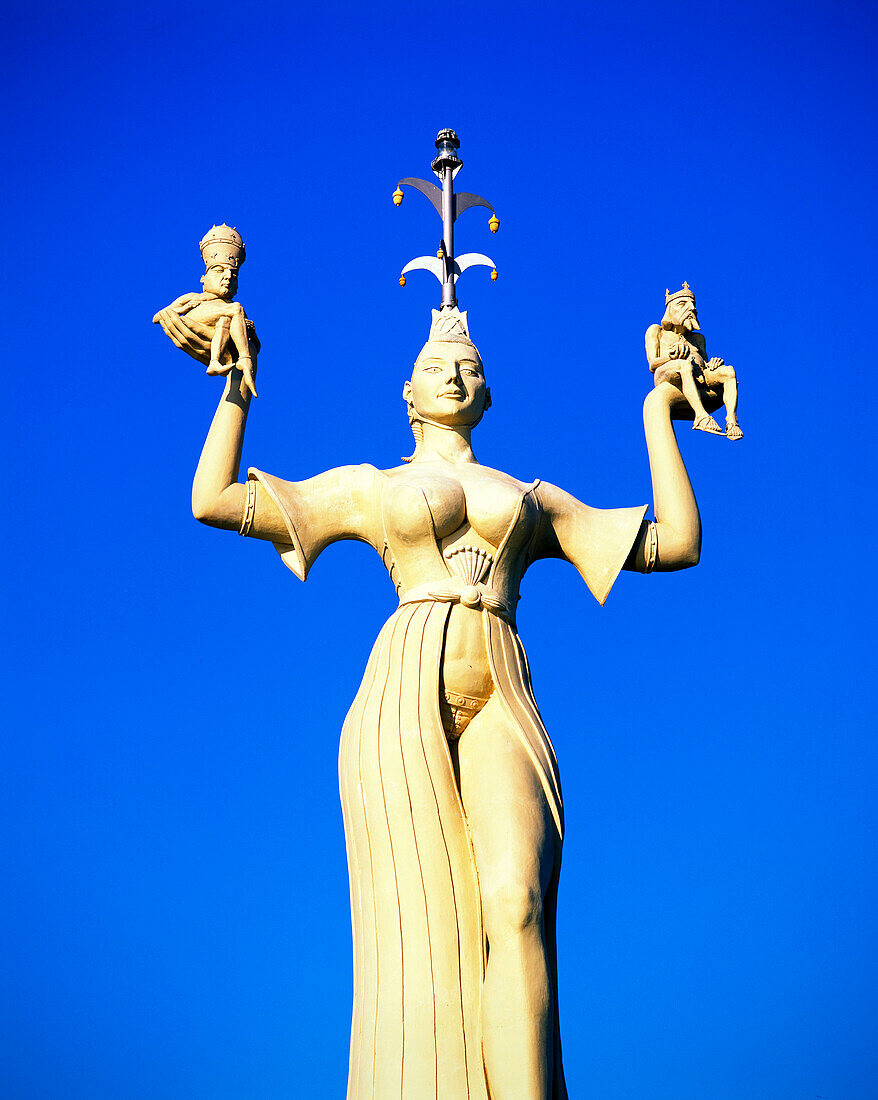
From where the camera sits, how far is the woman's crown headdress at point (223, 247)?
31.6 ft

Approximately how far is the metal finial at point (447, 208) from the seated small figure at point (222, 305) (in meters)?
1.64

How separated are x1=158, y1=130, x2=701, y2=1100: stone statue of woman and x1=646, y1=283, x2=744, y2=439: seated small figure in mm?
162

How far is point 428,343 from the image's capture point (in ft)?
32.8

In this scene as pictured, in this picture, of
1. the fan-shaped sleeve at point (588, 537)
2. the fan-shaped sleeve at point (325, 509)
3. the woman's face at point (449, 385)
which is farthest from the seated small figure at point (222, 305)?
the fan-shaped sleeve at point (588, 537)

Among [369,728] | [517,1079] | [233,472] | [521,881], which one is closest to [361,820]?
[369,728]

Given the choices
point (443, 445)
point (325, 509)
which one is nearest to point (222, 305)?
point (325, 509)

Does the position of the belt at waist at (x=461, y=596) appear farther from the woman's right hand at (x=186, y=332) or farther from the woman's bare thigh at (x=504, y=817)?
the woman's right hand at (x=186, y=332)

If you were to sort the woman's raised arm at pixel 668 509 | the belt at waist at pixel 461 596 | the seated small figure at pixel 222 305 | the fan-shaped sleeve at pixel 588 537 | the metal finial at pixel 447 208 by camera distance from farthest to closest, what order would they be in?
the metal finial at pixel 447 208, the woman's raised arm at pixel 668 509, the fan-shaped sleeve at pixel 588 537, the seated small figure at pixel 222 305, the belt at waist at pixel 461 596

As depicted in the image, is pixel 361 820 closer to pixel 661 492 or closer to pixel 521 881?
pixel 521 881

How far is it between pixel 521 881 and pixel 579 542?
99.4 inches

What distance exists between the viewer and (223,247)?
31.6 feet

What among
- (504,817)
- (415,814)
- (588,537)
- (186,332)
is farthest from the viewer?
(588,537)

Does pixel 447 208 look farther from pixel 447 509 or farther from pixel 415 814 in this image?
pixel 415 814

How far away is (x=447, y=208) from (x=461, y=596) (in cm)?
352
